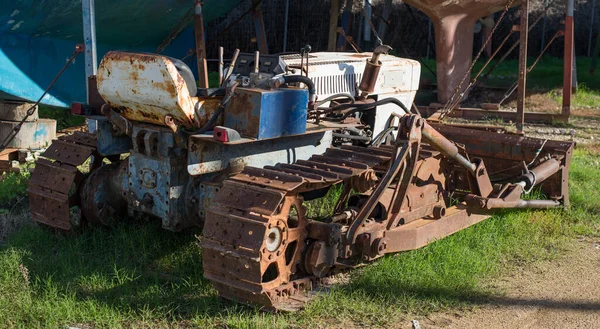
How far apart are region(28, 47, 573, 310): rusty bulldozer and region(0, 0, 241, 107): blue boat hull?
13.9 ft

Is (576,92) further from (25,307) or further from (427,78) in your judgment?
(25,307)

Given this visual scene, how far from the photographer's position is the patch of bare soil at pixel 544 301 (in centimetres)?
476

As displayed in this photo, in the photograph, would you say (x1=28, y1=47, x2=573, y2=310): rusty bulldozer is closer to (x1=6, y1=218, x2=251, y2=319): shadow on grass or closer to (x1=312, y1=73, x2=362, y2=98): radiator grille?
(x1=6, y1=218, x2=251, y2=319): shadow on grass

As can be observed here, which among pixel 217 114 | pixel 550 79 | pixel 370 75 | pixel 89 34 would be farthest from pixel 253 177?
pixel 550 79

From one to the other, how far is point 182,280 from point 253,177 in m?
0.93

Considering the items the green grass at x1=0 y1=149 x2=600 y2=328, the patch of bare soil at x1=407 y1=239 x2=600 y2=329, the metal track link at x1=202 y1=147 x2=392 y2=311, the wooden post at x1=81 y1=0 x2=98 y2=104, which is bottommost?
the patch of bare soil at x1=407 y1=239 x2=600 y2=329

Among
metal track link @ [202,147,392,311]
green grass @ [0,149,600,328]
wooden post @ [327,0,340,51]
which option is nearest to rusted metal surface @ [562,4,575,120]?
wooden post @ [327,0,340,51]

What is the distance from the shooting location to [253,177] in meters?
4.77

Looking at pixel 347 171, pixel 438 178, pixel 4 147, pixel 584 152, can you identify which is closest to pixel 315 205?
pixel 438 178

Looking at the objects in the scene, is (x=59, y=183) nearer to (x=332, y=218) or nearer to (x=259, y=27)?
(x=332, y=218)

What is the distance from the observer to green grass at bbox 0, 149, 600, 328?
458 centimetres

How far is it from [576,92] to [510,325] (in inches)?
402

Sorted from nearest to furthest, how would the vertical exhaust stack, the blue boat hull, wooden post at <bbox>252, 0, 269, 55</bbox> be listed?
1. the vertical exhaust stack
2. the blue boat hull
3. wooden post at <bbox>252, 0, 269, 55</bbox>

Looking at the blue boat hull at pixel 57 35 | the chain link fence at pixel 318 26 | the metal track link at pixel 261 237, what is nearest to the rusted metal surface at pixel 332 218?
the metal track link at pixel 261 237
